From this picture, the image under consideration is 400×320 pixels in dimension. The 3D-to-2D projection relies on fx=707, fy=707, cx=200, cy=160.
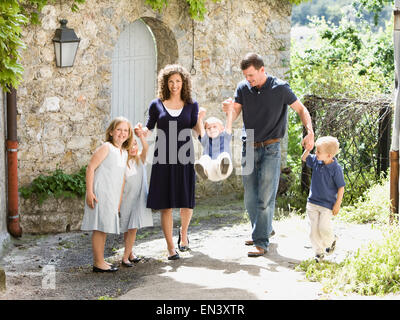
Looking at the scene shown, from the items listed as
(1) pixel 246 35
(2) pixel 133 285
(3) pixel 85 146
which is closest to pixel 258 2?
(1) pixel 246 35

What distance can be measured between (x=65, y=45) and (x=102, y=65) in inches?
25.0

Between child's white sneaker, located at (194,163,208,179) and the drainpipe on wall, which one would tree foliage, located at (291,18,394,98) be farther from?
child's white sneaker, located at (194,163,208,179)

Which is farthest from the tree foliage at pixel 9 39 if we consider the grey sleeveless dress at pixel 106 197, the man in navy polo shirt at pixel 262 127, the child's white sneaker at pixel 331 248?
the child's white sneaker at pixel 331 248

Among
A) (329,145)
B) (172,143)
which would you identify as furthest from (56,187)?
(329,145)

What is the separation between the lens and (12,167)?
8023mm

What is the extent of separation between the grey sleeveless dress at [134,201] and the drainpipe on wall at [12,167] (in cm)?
232

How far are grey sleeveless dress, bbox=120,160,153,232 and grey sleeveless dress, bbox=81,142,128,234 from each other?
6.8 inches

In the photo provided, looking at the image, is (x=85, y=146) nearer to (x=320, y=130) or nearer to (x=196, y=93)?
(x=196, y=93)

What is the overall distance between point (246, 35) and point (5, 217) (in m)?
4.44

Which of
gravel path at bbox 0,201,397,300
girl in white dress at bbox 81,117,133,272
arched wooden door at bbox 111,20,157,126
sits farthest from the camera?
arched wooden door at bbox 111,20,157,126

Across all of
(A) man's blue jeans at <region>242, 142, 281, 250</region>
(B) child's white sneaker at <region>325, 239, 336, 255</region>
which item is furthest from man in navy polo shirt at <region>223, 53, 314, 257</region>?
(B) child's white sneaker at <region>325, 239, 336, 255</region>

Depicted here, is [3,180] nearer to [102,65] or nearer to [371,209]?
[102,65]

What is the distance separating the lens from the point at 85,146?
8844 mm

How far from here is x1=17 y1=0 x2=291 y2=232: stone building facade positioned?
835cm
